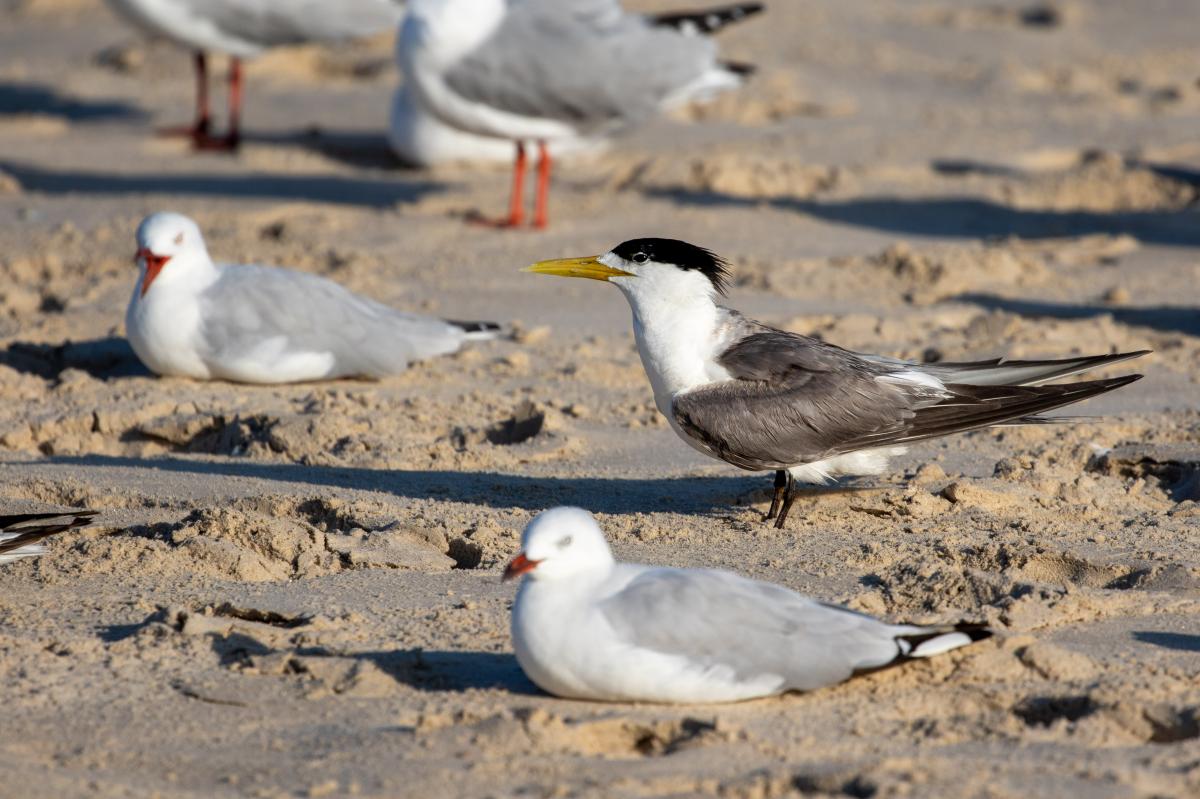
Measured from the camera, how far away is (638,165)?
10125 mm

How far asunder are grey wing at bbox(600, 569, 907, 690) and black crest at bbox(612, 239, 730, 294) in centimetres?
150

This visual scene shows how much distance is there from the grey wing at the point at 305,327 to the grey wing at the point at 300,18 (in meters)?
4.51

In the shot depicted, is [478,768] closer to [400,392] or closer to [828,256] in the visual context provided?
[400,392]

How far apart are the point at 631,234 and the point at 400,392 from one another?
2635mm

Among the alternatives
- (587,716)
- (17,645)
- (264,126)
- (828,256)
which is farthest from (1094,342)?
(264,126)

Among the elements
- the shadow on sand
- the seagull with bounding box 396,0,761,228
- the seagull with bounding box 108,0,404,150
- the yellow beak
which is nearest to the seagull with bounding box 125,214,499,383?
the yellow beak

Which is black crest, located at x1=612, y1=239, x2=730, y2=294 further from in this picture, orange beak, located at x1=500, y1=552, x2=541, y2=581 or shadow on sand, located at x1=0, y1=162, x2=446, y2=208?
shadow on sand, located at x1=0, y1=162, x2=446, y2=208

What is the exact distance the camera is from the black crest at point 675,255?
4.91m

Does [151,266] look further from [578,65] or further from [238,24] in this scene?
[238,24]

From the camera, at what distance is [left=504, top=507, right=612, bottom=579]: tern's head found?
141 inches

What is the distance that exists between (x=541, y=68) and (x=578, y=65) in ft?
0.74

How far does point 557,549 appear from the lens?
3.59 m

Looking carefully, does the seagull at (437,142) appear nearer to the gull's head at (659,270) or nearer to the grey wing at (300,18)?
the grey wing at (300,18)

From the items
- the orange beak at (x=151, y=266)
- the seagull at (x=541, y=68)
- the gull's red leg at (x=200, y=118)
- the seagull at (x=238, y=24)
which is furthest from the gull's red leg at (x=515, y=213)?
the gull's red leg at (x=200, y=118)
